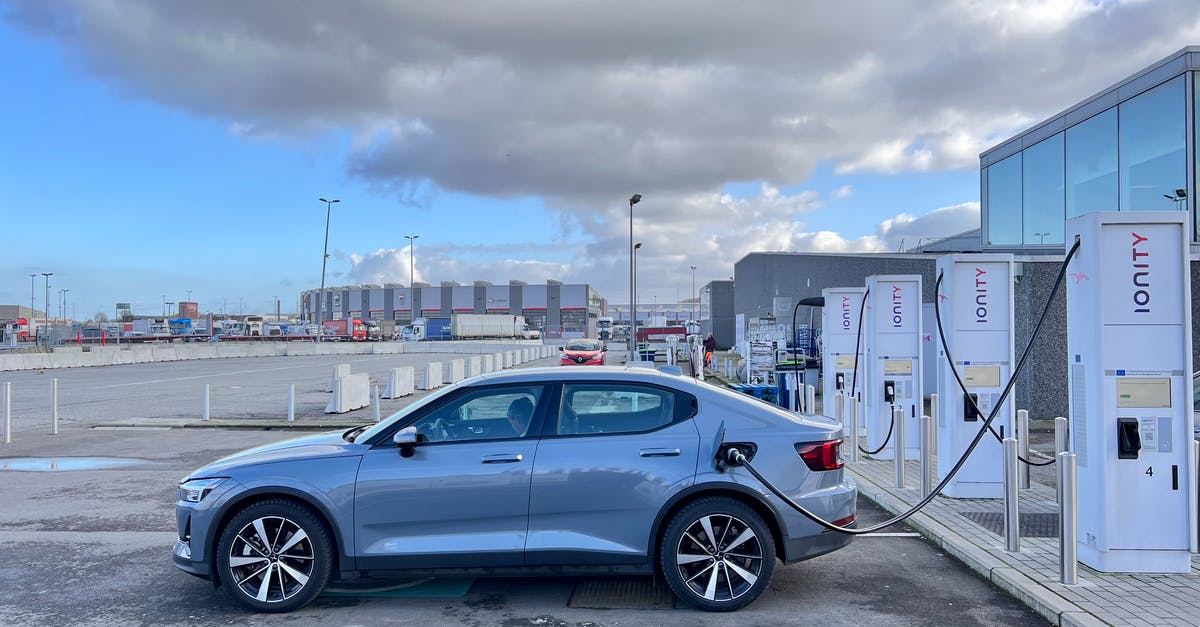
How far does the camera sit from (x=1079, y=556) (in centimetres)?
631

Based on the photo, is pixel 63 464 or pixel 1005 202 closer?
pixel 63 464

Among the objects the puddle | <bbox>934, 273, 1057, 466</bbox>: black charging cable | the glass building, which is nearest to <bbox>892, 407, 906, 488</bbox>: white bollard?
<bbox>934, 273, 1057, 466</bbox>: black charging cable

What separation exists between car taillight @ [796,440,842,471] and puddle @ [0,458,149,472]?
1033cm

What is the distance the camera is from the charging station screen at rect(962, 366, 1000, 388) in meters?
8.80

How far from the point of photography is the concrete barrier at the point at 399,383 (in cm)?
2203

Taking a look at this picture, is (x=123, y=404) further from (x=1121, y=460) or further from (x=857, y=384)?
(x=1121, y=460)

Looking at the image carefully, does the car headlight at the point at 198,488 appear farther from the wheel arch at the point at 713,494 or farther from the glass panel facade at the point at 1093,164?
the glass panel facade at the point at 1093,164

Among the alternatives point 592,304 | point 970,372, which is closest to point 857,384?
point 970,372

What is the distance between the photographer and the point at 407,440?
5.35 m

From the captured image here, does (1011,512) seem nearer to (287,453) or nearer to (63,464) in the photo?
(287,453)

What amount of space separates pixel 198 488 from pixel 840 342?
463 inches

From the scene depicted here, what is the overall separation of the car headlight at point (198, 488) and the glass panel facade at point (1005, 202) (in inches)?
920

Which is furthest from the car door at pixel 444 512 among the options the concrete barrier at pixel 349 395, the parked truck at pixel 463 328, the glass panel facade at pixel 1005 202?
the parked truck at pixel 463 328

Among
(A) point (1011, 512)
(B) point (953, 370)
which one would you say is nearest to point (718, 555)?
(A) point (1011, 512)
